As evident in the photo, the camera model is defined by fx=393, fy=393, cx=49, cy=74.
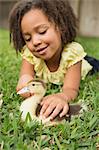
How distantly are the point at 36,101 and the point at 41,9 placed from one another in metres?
0.59

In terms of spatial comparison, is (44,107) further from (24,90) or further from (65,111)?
(24,90)

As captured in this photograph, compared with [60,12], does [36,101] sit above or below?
below

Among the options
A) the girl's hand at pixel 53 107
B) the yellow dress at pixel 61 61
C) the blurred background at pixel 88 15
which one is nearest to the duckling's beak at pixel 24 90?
the girl's hand at pixel 53 107

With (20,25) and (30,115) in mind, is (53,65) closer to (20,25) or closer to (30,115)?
(20,25)

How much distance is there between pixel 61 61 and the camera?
2.21 m

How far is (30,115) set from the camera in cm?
161

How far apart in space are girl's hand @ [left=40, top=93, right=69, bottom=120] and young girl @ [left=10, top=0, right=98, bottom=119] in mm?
56

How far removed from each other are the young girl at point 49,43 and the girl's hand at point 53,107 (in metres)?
0.06

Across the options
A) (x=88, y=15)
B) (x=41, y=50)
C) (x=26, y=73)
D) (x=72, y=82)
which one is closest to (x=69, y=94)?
(x=72, y=82)

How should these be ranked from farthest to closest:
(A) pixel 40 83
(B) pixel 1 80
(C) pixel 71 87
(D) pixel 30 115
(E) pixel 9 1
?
(E) pixel 9 1
(B) pixel 1 80
(C) pixel 71 87
(A) pixel 40 83
(D) pixel 30 115

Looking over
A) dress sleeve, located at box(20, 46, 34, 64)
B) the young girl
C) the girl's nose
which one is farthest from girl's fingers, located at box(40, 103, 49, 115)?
dress sleeve, located at box(20, 46, 34, 64)

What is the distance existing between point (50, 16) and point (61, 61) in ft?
0.88

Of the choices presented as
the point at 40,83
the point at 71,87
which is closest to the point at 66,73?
the point at 71,87

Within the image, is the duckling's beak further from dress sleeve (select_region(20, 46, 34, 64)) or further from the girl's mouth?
dress sleeve (select_region(20, 46, 34, 64))
